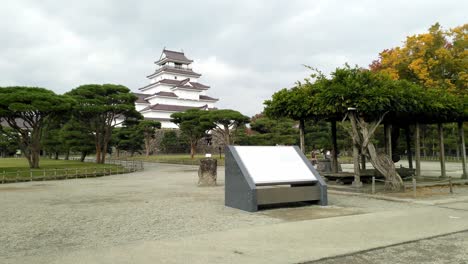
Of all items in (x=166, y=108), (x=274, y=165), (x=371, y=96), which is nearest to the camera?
(x=274, y=165)

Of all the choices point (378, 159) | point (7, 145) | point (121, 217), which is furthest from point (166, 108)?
point (121, 217)

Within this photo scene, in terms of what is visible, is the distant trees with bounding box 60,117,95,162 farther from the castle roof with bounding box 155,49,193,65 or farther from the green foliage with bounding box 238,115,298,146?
the castle roof with bounding box 155,49,193,65

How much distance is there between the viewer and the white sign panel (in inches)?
390

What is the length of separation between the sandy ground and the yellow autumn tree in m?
16.4

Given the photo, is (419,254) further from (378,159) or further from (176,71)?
(176,71)

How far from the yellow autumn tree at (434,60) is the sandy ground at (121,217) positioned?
16.4 m

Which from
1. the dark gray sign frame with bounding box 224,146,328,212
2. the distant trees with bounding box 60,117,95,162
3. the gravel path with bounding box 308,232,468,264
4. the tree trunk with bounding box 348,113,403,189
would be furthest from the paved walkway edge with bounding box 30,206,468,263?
the distant trees with bounding box 60,117,95,162

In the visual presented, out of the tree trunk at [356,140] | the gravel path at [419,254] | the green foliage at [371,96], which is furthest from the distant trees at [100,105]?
the gravel path at [419,254]

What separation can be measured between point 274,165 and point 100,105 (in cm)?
2623

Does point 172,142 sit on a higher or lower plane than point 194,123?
lower

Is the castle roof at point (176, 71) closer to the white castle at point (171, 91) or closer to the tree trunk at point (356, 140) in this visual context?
the white castle at point (171, 91)

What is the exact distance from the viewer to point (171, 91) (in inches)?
2940

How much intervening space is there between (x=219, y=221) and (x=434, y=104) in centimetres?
1022

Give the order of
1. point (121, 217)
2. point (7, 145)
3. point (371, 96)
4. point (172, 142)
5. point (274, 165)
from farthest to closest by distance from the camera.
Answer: point (172, 142) < point (7, 145) < point (371, 96) < point (274, 165) < point (121, 217)
